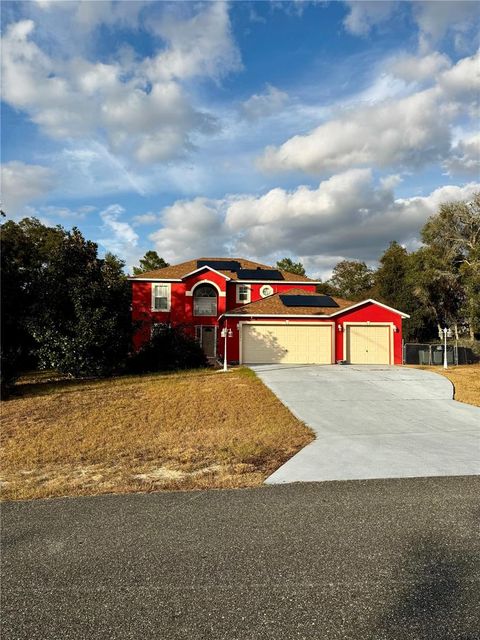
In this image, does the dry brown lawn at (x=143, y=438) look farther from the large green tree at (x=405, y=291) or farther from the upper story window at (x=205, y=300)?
the large green tree at (x=405, y=291)

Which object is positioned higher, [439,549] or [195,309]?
[195,309]

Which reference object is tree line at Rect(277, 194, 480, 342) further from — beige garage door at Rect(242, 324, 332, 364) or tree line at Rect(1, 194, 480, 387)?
beige garage door at Rect(242, 324, 332, 364)

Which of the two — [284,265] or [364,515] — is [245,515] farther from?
[284,265]

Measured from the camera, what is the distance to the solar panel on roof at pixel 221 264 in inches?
1250

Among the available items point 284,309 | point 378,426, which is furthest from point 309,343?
point 378,426

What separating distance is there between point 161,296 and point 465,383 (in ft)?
61.7

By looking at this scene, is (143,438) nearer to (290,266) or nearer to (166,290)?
(166,290)

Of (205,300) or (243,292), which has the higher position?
(243,292)

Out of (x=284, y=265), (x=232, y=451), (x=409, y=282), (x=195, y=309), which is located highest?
(x=284, y=265)

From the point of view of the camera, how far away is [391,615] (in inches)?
113

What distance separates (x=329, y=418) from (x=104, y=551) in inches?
292

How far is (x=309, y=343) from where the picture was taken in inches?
950

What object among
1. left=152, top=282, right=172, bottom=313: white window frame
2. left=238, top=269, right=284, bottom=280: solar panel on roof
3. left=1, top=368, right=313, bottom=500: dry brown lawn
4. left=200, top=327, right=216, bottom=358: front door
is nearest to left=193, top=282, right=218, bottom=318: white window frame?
left=200, top=327, right=216, bottom=358: front door

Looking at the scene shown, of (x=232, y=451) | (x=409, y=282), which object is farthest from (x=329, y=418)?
(x=409, y=282)
